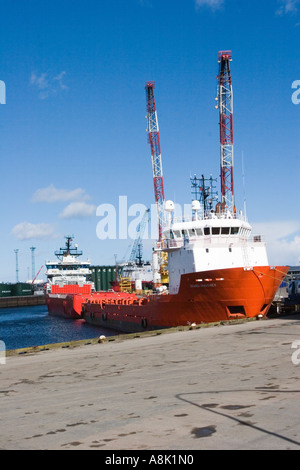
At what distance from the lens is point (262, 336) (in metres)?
17.3

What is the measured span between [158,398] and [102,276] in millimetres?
123719

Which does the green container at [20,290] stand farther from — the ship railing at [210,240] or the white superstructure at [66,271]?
the ship railing at [210,240]

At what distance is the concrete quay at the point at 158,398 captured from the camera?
6293mm

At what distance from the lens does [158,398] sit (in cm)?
866

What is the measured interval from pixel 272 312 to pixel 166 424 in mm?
25589

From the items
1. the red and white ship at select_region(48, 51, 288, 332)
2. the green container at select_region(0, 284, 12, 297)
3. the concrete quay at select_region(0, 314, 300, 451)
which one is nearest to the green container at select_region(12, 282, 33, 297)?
the green container at select_region(0, 284, 12, 297)

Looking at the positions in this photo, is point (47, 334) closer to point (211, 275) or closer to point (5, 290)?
point (211, 275)

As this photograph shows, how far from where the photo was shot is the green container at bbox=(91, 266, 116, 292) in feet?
426

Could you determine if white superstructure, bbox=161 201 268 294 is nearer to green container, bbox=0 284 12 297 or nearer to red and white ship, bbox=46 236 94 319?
red and white ship, bbox=46 236 94 319

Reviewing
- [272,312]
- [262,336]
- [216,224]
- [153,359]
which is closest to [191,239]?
[216,224]

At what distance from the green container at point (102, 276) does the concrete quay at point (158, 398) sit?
114379mm

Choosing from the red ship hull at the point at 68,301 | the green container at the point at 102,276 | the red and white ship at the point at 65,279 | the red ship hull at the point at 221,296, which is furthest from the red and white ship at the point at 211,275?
the green container at the point at 102,276

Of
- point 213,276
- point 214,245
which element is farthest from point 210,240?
point 213,276
